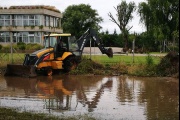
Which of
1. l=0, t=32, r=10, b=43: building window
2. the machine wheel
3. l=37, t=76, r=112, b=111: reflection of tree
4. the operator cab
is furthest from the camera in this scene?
l=0, t=32, r=10, b=43: building window

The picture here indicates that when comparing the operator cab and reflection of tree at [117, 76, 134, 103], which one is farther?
the operator cab

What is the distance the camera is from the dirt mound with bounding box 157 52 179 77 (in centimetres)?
2081

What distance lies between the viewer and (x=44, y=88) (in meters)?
16.5

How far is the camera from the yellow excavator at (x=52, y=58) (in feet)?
70.5

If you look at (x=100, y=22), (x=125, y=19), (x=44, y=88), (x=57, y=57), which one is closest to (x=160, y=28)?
(x=125, y=19)

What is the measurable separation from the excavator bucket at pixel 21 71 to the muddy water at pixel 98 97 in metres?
0.61

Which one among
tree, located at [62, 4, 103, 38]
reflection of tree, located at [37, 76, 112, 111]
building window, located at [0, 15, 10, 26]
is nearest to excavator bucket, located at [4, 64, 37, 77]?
reflection of tree, located at [37, 76, 112, 111]

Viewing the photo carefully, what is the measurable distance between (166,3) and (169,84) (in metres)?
30.3

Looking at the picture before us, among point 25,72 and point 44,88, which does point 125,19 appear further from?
point 44,88

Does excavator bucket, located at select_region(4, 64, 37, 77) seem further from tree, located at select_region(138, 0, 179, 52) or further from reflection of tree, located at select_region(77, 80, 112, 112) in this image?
tree, located at select_region(138, 0, 179, 52)

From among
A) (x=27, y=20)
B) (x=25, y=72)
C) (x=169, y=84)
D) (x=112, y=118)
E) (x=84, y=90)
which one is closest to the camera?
(x=112, y=118)

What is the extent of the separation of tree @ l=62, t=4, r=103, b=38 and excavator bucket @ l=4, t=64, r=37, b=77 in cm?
6192

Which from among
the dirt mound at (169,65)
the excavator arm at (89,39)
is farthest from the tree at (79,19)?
the dirt mound at (169,65)

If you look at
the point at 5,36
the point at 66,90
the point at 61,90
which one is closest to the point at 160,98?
the point at 66,90
